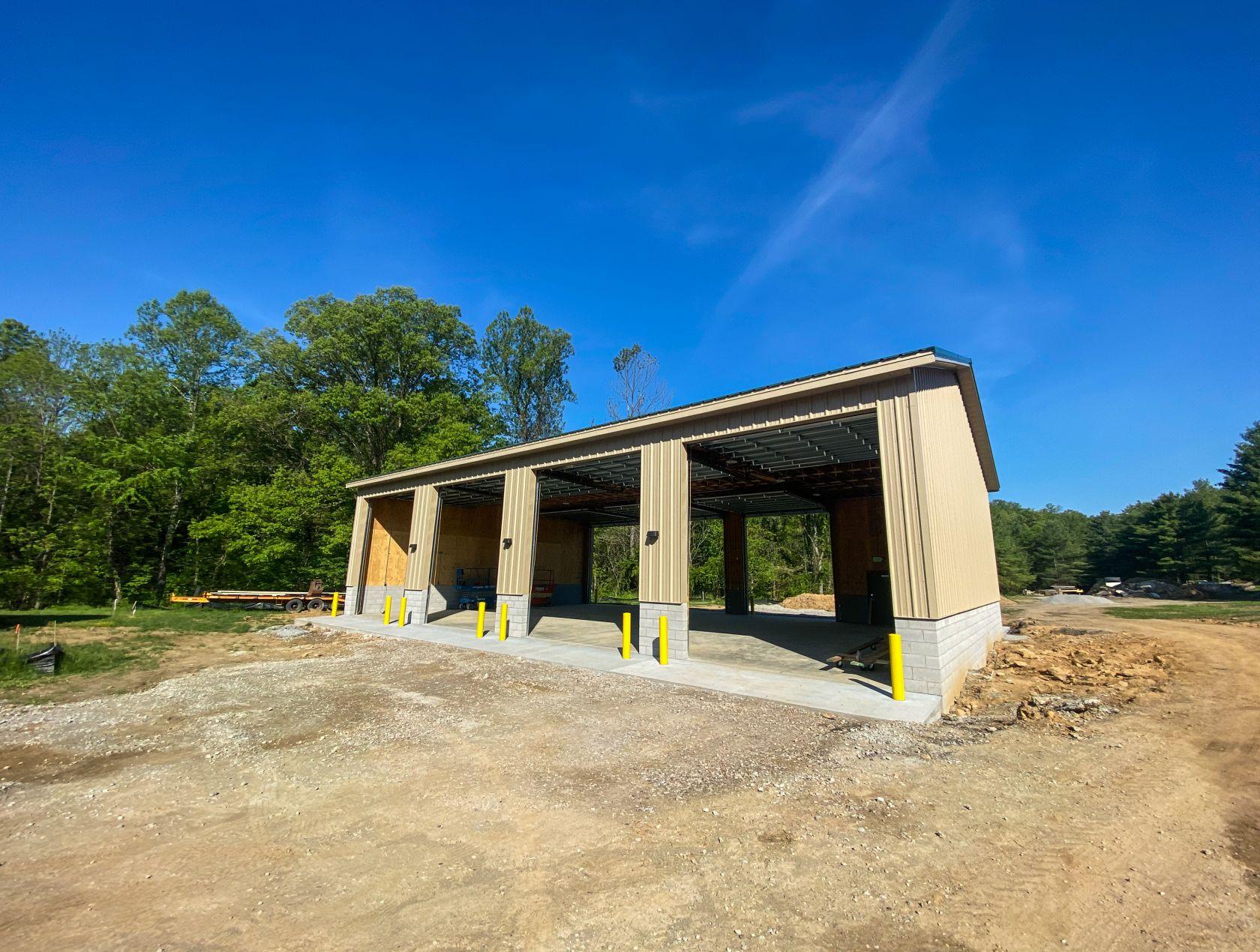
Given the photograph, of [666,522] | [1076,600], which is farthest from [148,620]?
[1076,600]

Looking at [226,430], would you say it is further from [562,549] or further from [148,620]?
[562,549]

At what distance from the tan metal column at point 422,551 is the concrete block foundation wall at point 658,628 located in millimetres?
9199

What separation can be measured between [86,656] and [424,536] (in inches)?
341

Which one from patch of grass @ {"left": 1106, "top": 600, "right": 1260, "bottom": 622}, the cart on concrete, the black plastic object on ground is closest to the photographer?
the black plastic object on ground

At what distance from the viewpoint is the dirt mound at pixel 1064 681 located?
7129 millimetres

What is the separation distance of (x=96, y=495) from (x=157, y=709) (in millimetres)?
22766

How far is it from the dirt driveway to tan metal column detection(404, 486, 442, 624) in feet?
33.4

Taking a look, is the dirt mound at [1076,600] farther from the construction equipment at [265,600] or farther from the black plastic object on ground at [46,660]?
the black plastic object on ground at [46,660]

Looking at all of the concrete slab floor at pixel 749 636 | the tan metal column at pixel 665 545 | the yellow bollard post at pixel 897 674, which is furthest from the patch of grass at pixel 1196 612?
the tan metal column at pixel 665 545

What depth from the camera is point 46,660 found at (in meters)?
8.91

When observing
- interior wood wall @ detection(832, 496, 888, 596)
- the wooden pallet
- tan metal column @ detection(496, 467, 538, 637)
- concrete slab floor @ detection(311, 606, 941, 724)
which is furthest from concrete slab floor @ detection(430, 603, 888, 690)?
interior wood wall @ detection(832, 496, 888, 596)

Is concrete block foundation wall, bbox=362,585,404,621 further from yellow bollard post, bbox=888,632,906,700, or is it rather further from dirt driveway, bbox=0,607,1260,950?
yellow bollard post, bbox=888,632,906,700

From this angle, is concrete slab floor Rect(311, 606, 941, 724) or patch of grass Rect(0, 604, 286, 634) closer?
concrete slab floor Rect(311, 606, 941, 724)

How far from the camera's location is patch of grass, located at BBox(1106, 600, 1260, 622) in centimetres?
1905
